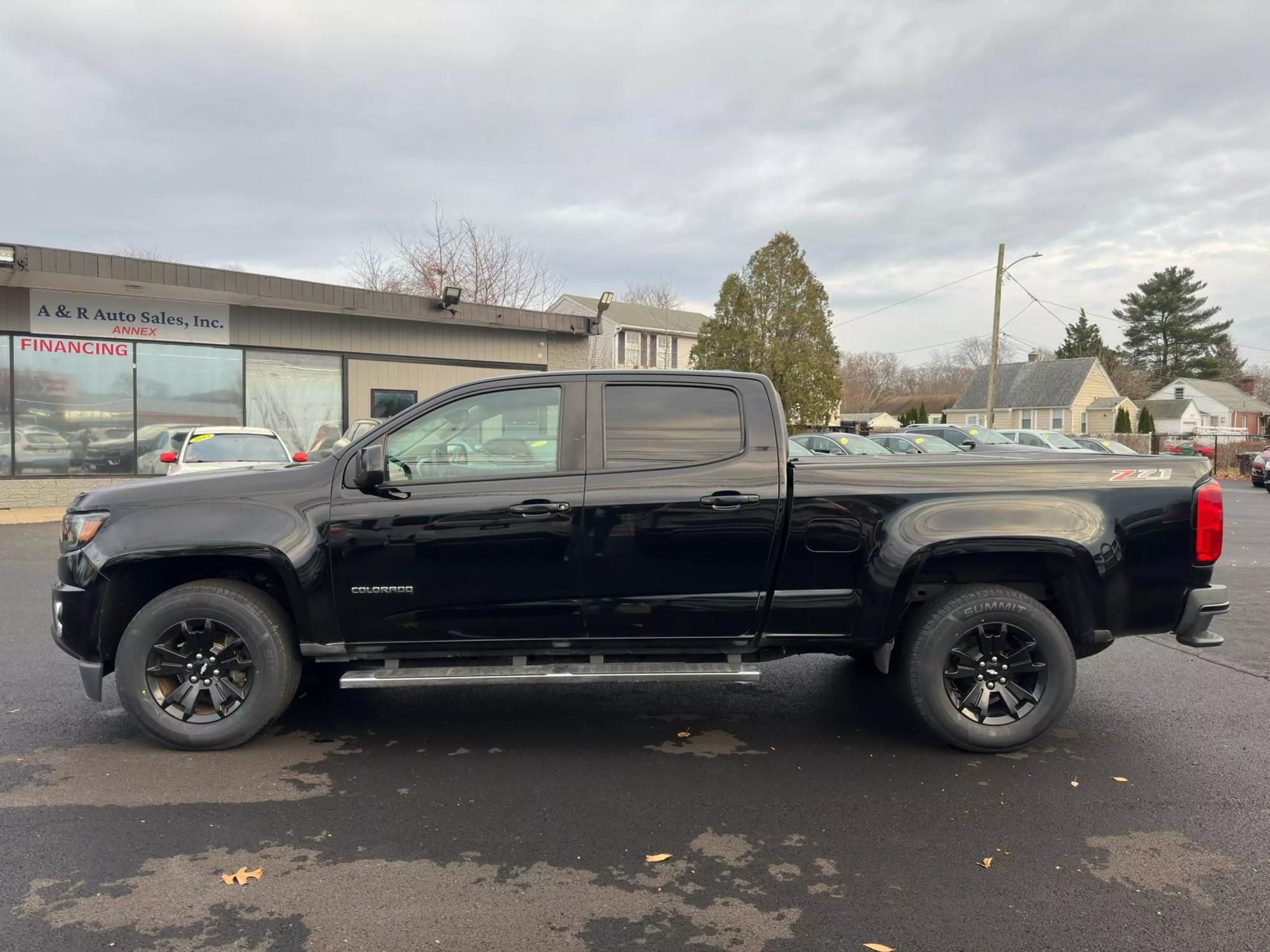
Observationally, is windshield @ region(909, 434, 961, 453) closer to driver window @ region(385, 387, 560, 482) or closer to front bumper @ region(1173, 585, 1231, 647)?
front bumper @ region(1173, 585, 1231, 647)

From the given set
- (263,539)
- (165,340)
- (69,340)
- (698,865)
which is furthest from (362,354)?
(698,865)

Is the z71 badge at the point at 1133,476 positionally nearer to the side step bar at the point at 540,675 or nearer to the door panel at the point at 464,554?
the side step bar at the point at 540,675

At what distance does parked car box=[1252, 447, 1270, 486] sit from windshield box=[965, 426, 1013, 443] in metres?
6.97

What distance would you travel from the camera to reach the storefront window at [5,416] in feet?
51.3

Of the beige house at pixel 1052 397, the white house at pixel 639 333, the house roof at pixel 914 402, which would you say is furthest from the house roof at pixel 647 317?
the house roof at pixel 914 402

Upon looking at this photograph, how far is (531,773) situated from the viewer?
4.10 m

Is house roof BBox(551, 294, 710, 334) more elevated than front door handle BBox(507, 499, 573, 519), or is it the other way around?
house roof BBox(551, 294, 710, 334)

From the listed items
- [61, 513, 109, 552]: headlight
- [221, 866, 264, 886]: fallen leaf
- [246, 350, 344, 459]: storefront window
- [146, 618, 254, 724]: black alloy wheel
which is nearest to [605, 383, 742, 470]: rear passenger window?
[146, 618, 254, 724]: black alloy wheel

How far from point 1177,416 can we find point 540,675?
236 feet

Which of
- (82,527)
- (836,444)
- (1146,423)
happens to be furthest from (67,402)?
(1146,423)

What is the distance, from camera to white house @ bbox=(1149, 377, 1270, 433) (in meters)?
66.4

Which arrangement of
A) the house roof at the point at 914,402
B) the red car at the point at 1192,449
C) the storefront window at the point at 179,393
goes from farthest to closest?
the house roof at the point at 914,402
the red car at the point at 1192,449
the storefront window at the point at 179,393

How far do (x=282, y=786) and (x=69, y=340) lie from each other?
15.7 m

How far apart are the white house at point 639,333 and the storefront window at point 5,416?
30647 mm
